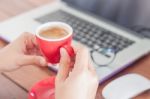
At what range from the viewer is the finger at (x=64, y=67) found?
76 centimetres

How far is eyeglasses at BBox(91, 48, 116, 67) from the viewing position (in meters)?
1.06

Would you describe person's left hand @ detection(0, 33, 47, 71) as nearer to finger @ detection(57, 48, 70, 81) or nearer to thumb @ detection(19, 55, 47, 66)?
thumb @ detection(19, 55, 47, 66)

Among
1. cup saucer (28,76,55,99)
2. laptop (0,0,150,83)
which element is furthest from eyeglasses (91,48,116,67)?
cup saucer (28,76,55,99)

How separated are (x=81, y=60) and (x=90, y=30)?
462mm

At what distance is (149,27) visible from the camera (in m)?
1.24

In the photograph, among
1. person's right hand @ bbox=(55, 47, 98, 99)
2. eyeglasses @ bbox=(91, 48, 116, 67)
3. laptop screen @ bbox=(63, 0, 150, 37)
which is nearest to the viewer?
person's right hand @ bbox=(55, 47, 98, 99)

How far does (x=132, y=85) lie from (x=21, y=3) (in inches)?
29.5

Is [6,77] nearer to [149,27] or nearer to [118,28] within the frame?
[118,28]

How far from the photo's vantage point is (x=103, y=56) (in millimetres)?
1090

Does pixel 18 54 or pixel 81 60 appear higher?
pixel 81 60

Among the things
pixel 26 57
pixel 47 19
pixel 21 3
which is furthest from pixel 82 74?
pixel 21 3

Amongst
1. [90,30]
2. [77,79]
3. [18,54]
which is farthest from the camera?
[90,30]

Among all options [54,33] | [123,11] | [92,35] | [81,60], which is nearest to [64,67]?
[81,60]

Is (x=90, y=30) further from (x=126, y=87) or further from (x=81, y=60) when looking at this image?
(x=81, y=60)
